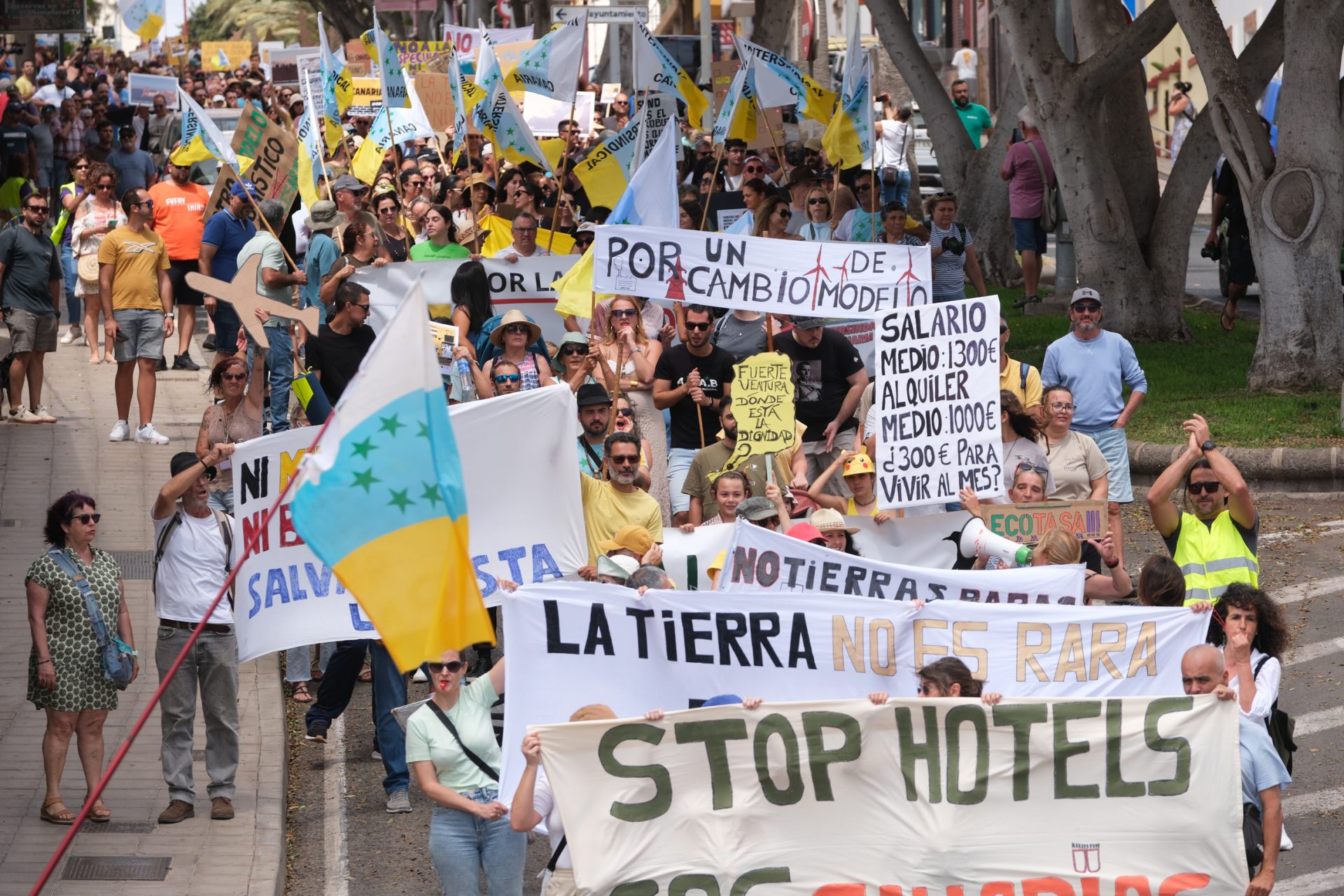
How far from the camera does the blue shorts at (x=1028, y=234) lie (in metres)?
20.3

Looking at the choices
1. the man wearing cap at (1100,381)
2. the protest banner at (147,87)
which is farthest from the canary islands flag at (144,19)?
the man wearing cap at (1100,381)

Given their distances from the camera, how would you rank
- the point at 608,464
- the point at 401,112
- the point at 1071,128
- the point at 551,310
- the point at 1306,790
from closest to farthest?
the point at 1306,790, the point at 608,464, the point at 551,310, the point at 1071,128, the point at 401,112

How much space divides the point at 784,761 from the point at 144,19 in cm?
4757

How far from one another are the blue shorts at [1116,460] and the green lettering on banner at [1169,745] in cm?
470

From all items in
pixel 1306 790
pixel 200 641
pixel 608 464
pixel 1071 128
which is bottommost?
pixel 1306 790

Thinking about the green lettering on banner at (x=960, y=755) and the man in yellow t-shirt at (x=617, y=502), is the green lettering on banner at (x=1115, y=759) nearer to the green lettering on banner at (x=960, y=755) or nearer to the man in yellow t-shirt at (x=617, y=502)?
the green lettering on banner at (x=960, y=755)

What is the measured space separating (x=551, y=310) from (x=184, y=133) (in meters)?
3.94

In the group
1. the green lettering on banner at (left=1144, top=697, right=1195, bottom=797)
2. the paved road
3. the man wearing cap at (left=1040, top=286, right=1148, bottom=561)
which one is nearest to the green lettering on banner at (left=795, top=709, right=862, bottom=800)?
the green lettering on banner at (left=1144, top=697, right=1195, bottom=797)

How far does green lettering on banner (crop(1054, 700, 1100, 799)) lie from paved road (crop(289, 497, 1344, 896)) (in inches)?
52.3

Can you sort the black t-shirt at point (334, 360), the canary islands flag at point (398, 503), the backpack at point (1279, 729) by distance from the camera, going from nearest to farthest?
1. the canary islands flag at point (398, 503)
2. the backpack at point (1279, 729)
3. the black t-shirt at point (334, 360)

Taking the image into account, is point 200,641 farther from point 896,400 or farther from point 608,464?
point 896,400

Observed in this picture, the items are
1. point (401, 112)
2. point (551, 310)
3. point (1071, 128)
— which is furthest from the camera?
point (401, 112)

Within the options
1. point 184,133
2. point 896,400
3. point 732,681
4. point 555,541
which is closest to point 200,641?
point 555,541

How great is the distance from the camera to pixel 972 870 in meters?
6.83
